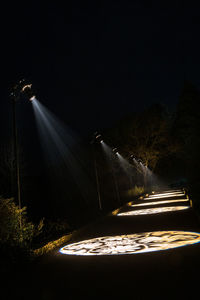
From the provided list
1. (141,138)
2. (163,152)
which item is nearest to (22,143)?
(141,138)

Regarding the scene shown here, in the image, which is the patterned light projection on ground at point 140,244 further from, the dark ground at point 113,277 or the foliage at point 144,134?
the foliage at point 144,134

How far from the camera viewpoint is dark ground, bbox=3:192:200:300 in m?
4.61

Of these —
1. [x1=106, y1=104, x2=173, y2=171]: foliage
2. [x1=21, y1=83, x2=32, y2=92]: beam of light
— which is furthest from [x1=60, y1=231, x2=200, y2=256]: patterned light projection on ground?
[x1=106, y1=104, x2=173, y2=171]: foliage

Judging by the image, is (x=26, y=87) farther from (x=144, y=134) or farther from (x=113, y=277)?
(x=144, y=134)

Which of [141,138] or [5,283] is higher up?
[141,138]

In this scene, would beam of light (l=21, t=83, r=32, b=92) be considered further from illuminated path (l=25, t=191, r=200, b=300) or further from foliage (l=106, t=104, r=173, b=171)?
foliage (l=106, t=104, r=173, b=171)

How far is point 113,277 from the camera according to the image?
5.57 metres

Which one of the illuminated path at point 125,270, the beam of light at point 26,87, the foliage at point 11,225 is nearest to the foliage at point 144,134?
the beam of light at point 26,87

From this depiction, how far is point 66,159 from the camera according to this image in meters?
39.6

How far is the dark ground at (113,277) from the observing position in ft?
15.1

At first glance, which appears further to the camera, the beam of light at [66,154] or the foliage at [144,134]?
the foliage at [144,134]

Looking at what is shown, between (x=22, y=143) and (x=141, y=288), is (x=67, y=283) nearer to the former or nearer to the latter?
(x=141, y=288)

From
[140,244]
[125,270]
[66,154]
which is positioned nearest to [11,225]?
[140,244]

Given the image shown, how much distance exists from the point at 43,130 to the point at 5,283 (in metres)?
45.7
